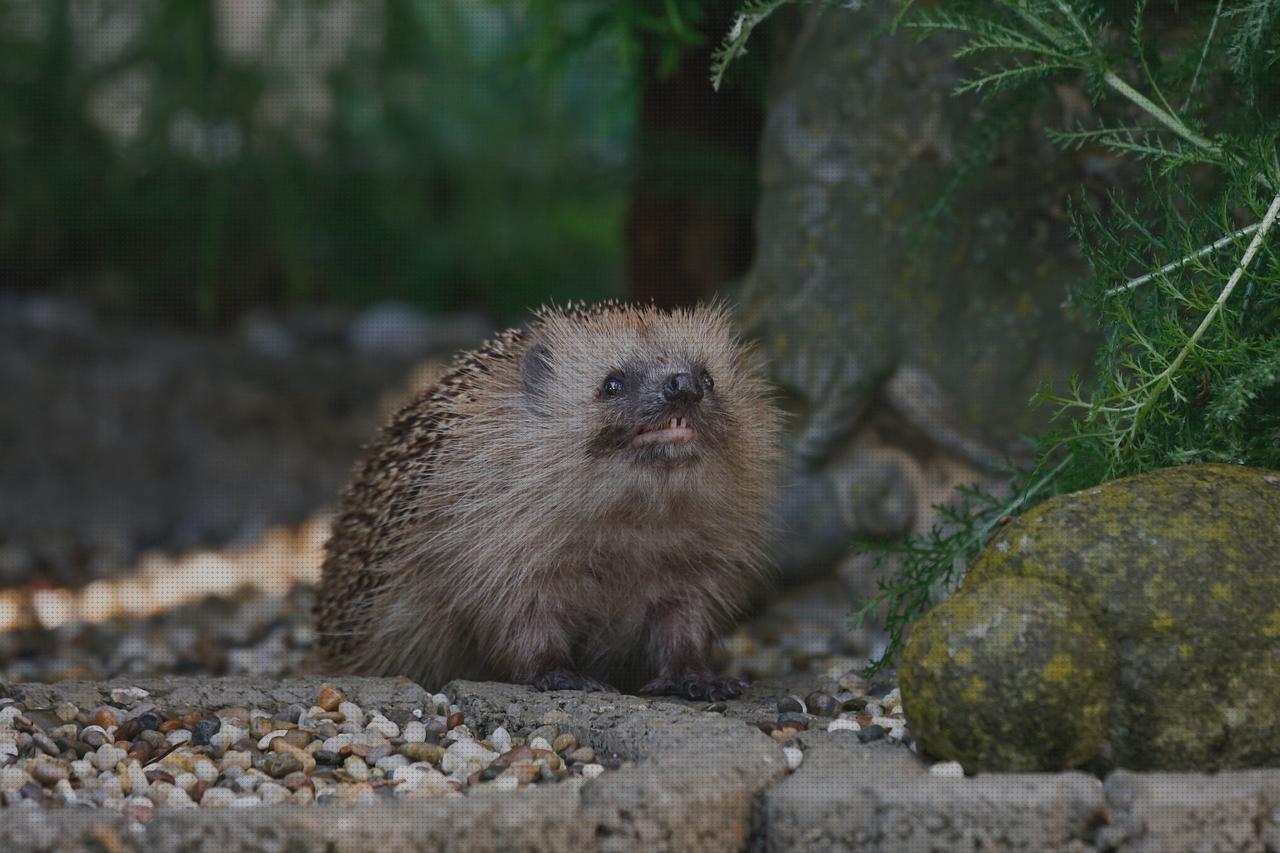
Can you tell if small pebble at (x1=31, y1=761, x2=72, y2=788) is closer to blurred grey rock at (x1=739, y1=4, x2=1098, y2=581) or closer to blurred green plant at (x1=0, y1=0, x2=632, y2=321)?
blurred grey rock at (x1=739, y1=4, x2=1098, y2=581)

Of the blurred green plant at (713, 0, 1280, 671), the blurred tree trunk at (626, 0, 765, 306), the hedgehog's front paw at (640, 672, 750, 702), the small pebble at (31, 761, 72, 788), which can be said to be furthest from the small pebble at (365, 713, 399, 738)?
the blurred tree trunk at (626, 0, 765, 306)

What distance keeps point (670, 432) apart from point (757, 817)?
153cm

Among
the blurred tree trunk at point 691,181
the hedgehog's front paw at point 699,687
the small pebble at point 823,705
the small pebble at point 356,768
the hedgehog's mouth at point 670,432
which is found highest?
the blurred tree trunk at point 691,181

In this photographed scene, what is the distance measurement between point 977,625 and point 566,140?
9.30m

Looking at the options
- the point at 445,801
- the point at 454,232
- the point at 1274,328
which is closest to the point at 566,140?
the point at 454,232

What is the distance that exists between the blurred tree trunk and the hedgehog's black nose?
106 inches

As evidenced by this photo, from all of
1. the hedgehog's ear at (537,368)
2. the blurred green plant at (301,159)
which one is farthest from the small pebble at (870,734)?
the blurred green plant at (301,159)

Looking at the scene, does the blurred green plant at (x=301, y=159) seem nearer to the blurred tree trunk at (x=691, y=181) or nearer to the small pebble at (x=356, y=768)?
the blurred tree trunk at (x=691, y=181)

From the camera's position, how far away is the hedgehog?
4.81m

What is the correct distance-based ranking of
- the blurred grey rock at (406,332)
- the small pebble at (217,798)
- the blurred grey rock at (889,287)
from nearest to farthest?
the small pebble at (217,798) < the blurred grey rock at (889,287) < the blurred grey rock at (406,332)

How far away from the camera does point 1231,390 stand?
12.7 feet

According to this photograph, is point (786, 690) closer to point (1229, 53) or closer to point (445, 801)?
point (445, 801)

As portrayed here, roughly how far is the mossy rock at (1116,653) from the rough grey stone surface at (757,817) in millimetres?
133

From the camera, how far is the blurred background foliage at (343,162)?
25.5 ft
